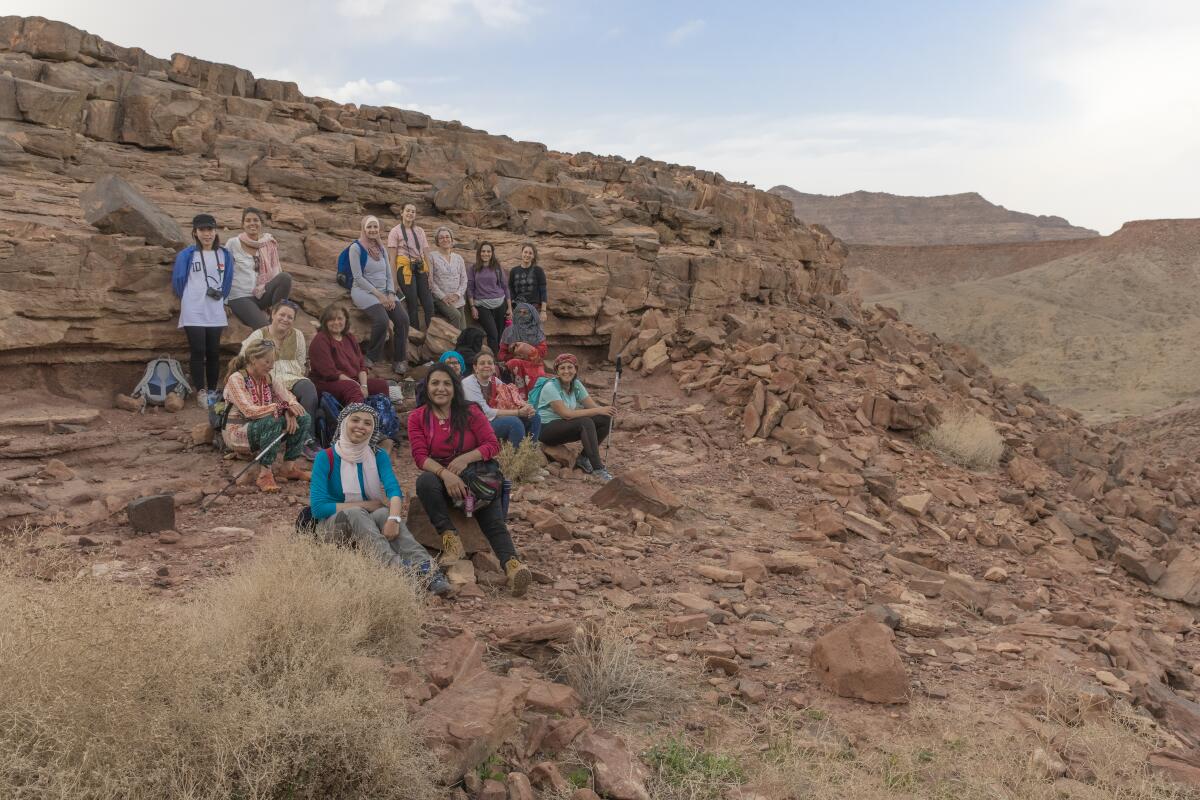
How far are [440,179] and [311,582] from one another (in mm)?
10459

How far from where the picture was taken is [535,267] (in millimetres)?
10180

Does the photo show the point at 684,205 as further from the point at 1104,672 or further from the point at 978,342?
the point at 978,342

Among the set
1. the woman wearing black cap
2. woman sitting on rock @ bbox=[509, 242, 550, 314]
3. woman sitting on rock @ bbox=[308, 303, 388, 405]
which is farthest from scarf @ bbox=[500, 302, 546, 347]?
the woman wearing black cap

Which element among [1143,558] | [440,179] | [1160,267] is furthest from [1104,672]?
[1160,267]

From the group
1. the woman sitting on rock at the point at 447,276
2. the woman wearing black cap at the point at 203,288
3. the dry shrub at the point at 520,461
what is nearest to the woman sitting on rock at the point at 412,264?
the woman sitting on rock at the point at 447,276

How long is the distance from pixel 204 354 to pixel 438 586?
13.6 ft

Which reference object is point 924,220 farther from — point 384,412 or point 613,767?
point 613,767

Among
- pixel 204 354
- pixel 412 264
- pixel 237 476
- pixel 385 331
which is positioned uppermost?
pixel 412 264

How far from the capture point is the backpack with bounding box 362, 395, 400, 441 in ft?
24.3

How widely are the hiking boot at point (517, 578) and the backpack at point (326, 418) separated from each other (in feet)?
8.55

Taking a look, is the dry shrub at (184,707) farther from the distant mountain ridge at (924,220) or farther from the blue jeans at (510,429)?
the distant mountain ridge at (924,220)

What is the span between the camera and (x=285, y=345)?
698 centimetres

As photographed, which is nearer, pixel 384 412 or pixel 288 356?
pixel 288 356

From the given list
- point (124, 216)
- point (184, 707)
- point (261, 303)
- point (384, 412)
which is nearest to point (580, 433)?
point (384, 412)
